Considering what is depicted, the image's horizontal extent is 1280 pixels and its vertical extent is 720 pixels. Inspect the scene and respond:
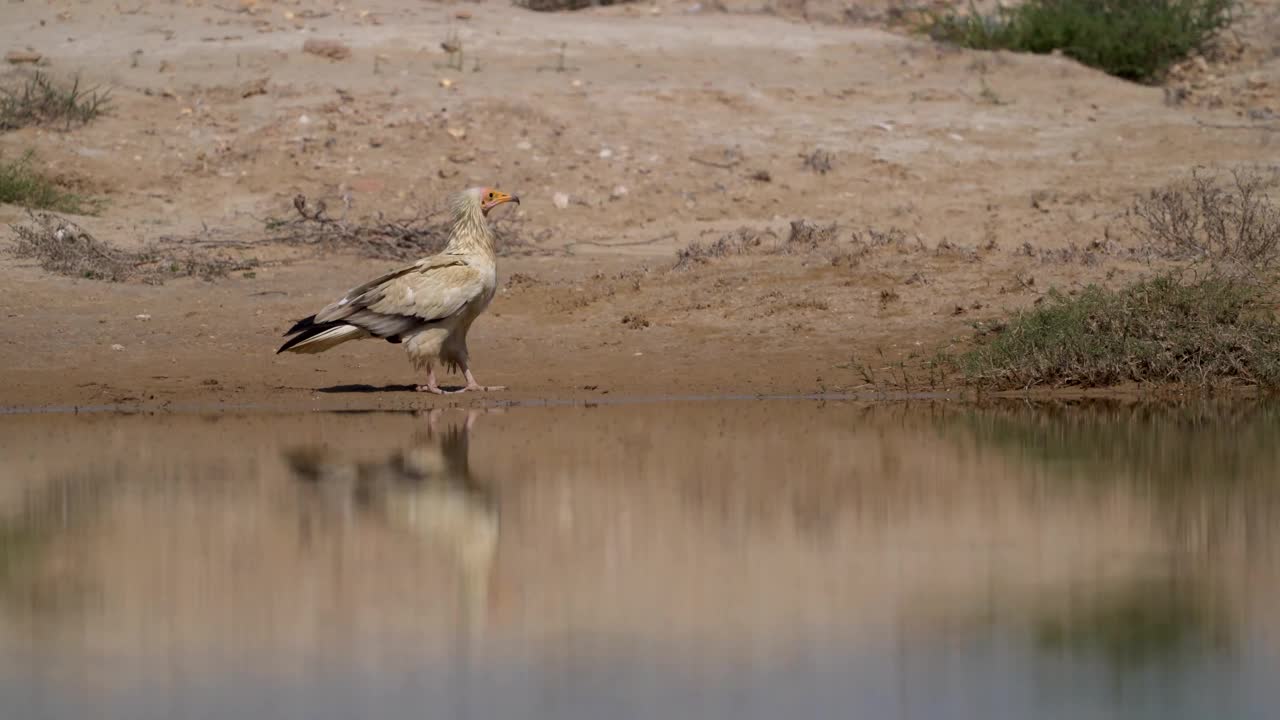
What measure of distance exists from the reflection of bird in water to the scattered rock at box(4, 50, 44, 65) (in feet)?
33.6

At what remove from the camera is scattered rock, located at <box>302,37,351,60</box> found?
18.2 metres

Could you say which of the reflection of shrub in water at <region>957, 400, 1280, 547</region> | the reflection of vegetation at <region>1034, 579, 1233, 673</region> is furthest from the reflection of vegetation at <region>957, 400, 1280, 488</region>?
the reflection of vegetation at <region>1034, 579, 1233, 673</region>

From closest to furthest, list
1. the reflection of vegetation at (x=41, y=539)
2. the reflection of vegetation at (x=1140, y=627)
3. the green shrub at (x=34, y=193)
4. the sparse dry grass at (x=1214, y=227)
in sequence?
1. the reflection of vegetation at (x=1140, y=627)
2. the reflection of vegetation at (x=41, y=539)
3. the sparse dry grass at (x=1214, y=227)
4. the green shrub at (x=34, y=193)

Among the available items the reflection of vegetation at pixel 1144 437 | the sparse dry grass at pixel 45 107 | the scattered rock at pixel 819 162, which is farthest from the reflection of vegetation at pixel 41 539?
the sparse dry grass at pixel 45 107

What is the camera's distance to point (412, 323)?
35.9 ft

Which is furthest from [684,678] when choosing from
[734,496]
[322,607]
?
[734,496]

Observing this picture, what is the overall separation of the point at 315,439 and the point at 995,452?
3.20 m

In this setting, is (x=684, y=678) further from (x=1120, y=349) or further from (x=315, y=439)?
(x=1120, y=349)

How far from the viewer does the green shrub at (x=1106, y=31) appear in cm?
1902

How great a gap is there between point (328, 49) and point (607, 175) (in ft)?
12.1

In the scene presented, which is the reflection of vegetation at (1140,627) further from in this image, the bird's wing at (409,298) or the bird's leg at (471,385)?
the bird's leg at (471,385)

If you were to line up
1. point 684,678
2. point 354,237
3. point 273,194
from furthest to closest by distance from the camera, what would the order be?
point 273,194 → point 354,237 → point 684,678

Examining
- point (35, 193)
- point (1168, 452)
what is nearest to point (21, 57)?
point (35, 193)

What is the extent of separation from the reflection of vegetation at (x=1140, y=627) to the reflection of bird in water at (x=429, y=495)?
1713 millimetres
